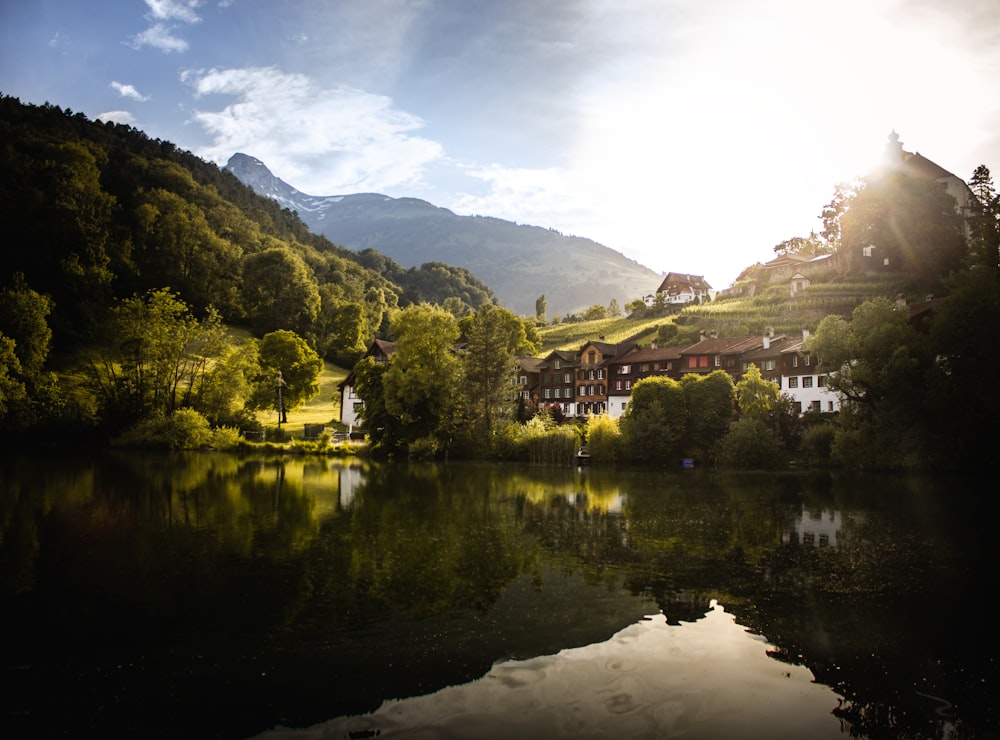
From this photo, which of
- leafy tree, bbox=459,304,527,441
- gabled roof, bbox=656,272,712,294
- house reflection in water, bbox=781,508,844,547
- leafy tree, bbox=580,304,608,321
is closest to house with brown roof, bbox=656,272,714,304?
gabled roof, bbox=656,272,712,294

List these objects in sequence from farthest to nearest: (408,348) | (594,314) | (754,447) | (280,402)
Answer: (594,314) < (280,402) < (408,348) < (754,447)

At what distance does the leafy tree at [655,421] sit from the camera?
Answer: 6394 cm

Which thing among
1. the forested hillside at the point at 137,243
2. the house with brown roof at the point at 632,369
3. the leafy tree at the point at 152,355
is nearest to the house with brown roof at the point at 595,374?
the house with brown roof at the point at 632,369

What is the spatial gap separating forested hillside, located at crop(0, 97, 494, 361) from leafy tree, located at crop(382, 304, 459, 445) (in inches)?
1684

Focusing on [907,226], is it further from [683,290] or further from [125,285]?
[125,285]

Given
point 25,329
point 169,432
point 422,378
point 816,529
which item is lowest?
point 816,529

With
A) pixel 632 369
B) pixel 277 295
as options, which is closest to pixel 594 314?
pixel 632 369

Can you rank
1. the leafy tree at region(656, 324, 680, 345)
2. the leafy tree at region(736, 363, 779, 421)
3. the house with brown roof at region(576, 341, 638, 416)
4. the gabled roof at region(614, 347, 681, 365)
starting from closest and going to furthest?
the leafy tree at region(736, 363, 779, 421)
the gabled roof at region(614, 347, 681, 365)
the house with brown roof at region(576, 341, 638, 416)
the leafy tree at region(656, 324, 680, 345)

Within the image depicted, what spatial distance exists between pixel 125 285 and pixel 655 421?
85040mm

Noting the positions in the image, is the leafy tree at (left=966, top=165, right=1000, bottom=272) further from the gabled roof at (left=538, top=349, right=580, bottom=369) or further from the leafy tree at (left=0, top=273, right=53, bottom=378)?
the leafy tree at (left=0, top=273, right=53, bottom=378)

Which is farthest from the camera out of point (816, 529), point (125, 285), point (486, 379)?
point (125, 285)

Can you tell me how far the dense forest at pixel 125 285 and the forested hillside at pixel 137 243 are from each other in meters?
0.21

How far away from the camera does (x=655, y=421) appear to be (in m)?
64.0

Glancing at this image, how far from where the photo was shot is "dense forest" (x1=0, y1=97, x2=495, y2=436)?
7188cm
